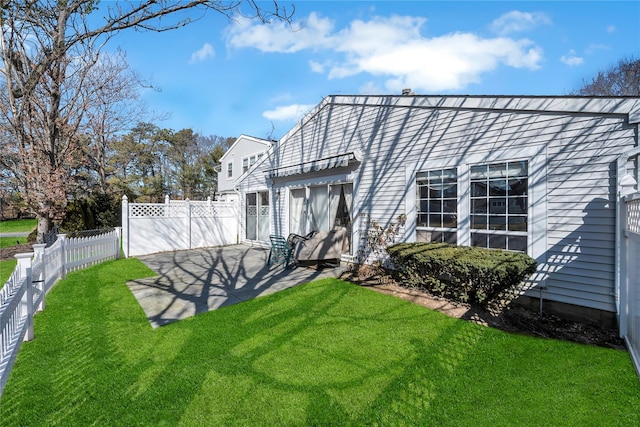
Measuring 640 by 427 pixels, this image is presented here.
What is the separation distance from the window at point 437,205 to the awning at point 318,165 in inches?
73.8

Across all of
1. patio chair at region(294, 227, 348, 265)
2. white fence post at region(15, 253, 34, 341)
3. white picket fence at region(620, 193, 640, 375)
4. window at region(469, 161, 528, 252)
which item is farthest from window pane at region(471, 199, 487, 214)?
white fence post at region(15, 253, 34, 341)

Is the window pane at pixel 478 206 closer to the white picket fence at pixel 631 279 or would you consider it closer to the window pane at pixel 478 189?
the window pane at pixel 478 189

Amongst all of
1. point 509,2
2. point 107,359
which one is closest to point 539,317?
point 107,359

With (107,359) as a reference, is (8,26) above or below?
above

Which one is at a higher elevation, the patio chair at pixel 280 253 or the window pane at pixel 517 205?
the window pane at pixel 517 205

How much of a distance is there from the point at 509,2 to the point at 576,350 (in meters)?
7.48

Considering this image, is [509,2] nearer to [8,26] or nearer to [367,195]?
[367,195]

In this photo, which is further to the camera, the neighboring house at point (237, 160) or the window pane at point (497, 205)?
the neighboring house at point (237, 160)

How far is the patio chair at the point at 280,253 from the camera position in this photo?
318 inches

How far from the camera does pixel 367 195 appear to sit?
7.82 metres

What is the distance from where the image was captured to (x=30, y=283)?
4.29 meters

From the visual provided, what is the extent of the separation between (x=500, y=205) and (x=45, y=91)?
15489 millimetres

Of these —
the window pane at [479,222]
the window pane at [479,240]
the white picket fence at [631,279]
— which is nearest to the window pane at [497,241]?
the window pane at [479,240]

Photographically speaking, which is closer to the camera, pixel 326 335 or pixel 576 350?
pixel 576 350
